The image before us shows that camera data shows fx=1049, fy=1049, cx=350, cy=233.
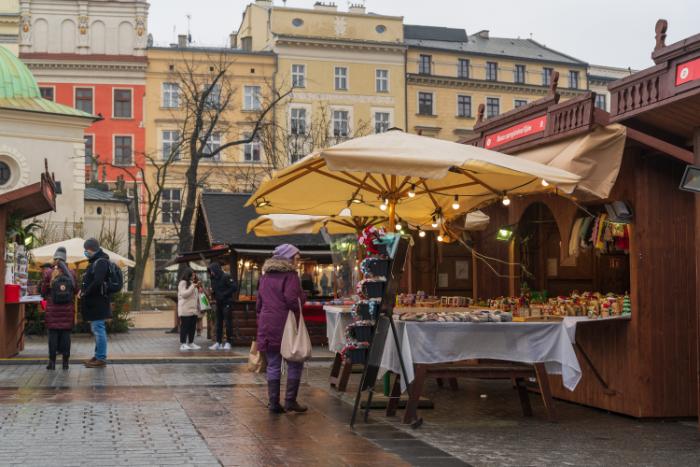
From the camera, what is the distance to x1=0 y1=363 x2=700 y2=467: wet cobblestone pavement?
323 inches

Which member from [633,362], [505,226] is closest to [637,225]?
[633,362]

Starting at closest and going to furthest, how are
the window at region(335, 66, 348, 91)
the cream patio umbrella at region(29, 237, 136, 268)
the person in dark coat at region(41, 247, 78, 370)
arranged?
1. the person in dark coat at region(41, 247, 78, 370)
2. the cream patio umbrella at region(29, 237, 136, 268)
3. the window at region(335, 66, 348, 91)

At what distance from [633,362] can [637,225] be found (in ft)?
4.57

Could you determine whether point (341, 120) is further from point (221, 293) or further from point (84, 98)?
point (221, 293)

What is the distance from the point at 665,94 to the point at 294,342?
4365mm

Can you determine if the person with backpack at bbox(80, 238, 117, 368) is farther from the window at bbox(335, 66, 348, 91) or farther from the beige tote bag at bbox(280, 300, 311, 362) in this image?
the window at bbox(335, 66, 348, 91)

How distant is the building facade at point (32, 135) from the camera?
44969 millimetres

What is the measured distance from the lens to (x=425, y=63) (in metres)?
69.2

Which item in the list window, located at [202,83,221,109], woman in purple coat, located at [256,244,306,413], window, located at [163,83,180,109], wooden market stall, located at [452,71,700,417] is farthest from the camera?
window, located at [163,83,180,109]

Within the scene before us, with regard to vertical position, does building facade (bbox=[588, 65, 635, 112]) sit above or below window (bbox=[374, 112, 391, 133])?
above

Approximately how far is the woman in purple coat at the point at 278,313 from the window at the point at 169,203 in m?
49.9

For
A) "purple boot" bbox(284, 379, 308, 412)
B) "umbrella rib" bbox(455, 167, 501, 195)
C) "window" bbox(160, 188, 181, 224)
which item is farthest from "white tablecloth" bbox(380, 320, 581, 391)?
"window" bbox(160, 188, 181, 224)

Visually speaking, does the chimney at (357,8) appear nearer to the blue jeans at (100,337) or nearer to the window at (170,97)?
the window at (170,97)

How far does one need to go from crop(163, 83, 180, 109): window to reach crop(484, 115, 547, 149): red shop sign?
51020mm
